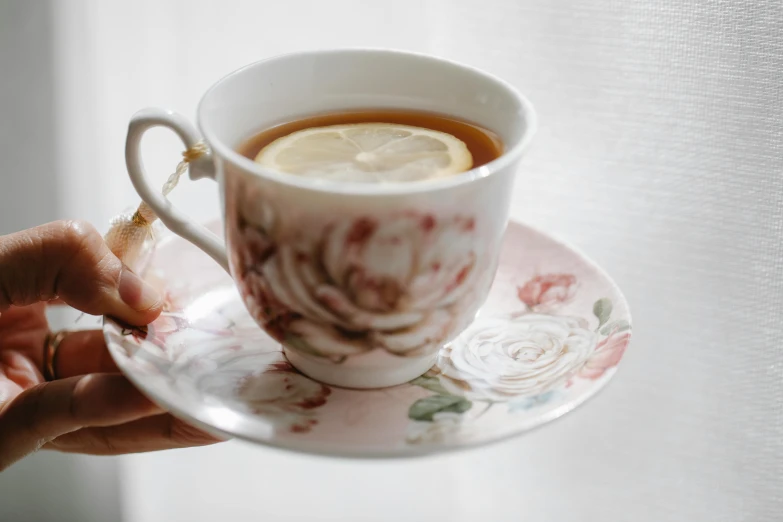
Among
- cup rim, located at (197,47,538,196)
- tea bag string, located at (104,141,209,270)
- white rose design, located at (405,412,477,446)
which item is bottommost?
white rose design, located at (405,412,477,446)

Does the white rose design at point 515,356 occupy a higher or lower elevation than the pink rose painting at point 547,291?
lower

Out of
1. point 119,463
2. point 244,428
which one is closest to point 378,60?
point 244,428

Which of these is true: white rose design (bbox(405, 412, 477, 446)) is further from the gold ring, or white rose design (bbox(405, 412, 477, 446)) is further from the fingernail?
the gold ring

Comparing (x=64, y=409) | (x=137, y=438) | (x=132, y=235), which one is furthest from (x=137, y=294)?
(x=137, y=438)

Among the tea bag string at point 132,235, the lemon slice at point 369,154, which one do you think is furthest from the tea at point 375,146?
the tea bag string at point 132,235

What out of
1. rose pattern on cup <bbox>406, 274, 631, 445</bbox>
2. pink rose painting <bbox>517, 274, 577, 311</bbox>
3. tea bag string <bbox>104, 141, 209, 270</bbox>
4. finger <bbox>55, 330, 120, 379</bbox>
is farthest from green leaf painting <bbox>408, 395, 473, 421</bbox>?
finger <bbox>55, 330, 120, 379</bbox>

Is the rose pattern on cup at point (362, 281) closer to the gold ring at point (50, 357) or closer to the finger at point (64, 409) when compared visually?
the finger at point (64, 409)
